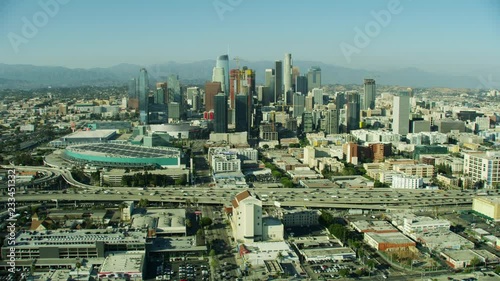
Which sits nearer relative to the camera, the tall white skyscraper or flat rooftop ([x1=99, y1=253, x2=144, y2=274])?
A: flat rooftop ([x1=99, y1=253, x2=144, y2=274])

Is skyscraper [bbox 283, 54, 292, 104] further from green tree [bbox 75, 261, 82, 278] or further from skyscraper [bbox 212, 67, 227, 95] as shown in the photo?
green tree [bbox 75, 261, 82, 278]

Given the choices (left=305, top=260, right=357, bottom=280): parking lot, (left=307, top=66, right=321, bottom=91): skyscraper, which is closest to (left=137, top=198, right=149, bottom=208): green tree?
(left=305, top=260, right=357, bottom=280): parking lot

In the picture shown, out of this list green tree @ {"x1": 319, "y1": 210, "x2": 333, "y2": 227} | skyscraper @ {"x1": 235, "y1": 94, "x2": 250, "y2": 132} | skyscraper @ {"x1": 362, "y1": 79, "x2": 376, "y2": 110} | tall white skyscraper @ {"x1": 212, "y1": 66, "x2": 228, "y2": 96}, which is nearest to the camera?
green tree @ {"x1": 319, "y1": 210, "x2": 333, "y2": 227}

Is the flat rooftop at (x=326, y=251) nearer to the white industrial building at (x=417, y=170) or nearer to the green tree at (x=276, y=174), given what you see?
the green tree at (x=276, y=174)

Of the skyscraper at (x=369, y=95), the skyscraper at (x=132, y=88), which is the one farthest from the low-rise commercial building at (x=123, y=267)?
the skyscraper at (x=369, y=95)

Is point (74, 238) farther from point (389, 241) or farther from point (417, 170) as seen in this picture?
point (417, 170)
